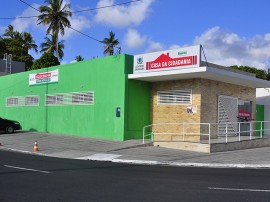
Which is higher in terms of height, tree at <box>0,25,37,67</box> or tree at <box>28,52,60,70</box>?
tree at <box>0,25,37,67</box>

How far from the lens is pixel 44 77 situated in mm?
29625

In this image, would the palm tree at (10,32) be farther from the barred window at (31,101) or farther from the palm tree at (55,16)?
the barred window at (31,101)

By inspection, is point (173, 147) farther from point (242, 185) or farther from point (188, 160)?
point (242, 185)

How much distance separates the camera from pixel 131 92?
22.4 meters

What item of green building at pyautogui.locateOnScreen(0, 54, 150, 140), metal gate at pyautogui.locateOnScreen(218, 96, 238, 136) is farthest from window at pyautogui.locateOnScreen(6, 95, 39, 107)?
metal gate at pyautogui.locateOnScreen(218, 96, 238, 136)

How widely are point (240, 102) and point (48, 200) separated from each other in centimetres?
1948

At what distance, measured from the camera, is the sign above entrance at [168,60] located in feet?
63.9

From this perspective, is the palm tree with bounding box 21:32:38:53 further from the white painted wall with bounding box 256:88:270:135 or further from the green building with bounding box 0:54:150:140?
the white painted wall with bounding box 256:88:270:135

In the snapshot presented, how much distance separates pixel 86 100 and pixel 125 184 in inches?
632

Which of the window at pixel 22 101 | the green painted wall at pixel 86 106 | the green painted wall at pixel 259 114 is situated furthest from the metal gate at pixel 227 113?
the window at pixel 22 101

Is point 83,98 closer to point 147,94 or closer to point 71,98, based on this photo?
point 71,98

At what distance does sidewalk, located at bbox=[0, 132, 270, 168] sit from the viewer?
14.9 metres

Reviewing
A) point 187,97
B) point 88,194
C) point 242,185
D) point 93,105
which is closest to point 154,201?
point 88,194

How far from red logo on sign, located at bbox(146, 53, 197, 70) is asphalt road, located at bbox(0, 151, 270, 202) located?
8.03 metres
